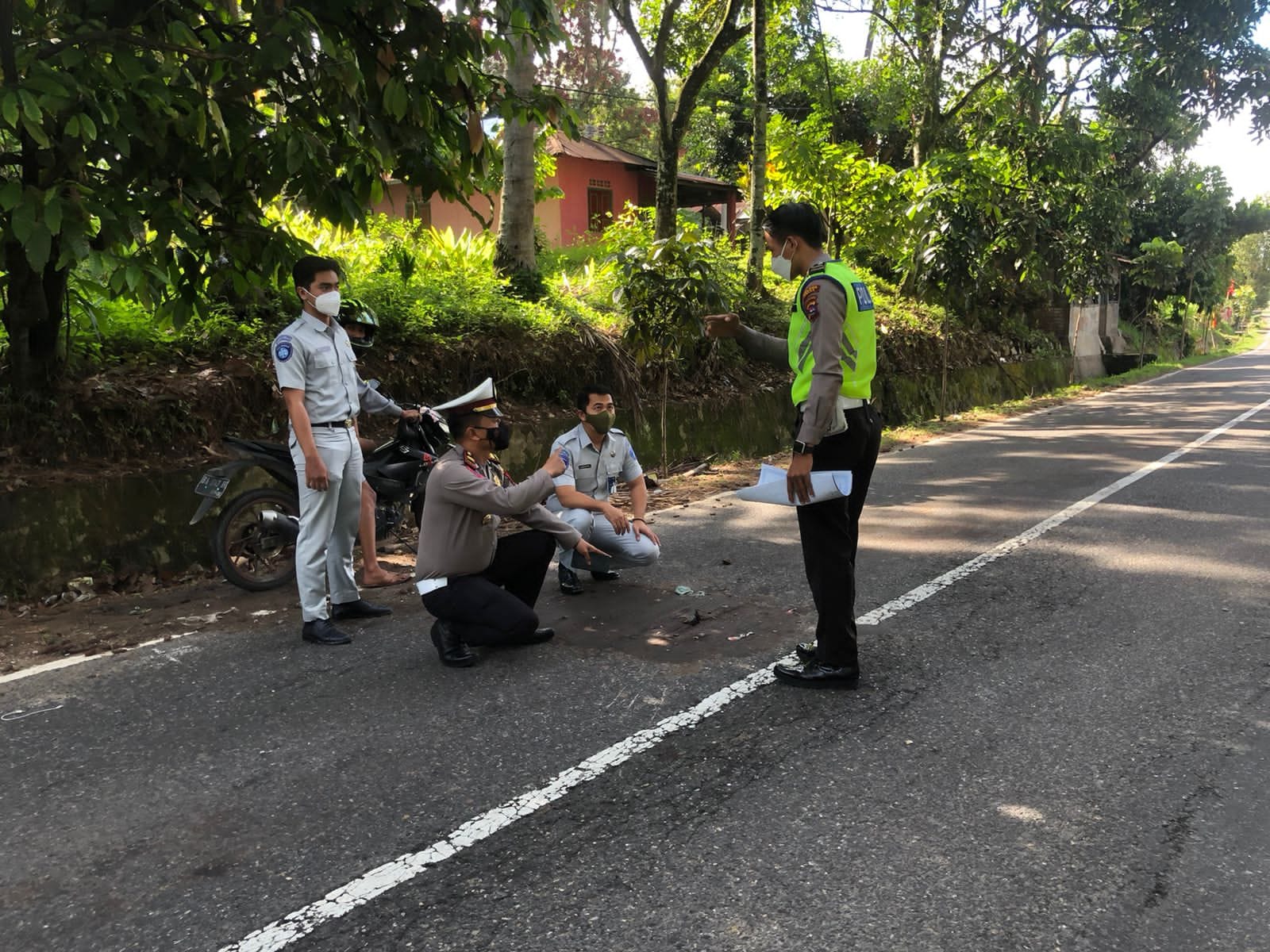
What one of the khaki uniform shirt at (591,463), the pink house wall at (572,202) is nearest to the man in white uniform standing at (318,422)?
the khaki uniform shirt at (591,463)

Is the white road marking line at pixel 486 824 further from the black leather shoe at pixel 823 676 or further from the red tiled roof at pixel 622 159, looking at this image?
the red tiled roof at pixel 622 159

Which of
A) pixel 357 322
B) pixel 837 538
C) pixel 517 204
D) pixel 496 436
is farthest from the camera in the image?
pixel 517 204

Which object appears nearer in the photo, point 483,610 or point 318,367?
point 483,610

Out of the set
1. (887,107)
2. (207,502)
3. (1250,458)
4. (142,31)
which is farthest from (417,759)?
(887,107)

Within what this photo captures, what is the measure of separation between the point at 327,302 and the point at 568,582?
211 centimetres

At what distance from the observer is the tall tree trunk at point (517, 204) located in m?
11.1

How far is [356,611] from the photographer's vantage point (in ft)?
18.0

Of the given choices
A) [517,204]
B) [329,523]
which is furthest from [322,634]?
[517,204]

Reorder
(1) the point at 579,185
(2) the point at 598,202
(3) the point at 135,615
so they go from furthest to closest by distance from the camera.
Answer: (2) the point at 598,202, (1) the point at 579,185, (3) the point at 135,615

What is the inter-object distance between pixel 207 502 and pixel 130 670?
4.82ft

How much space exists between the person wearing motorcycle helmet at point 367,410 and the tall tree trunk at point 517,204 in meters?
5.31

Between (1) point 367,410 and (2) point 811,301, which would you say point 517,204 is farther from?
(2) point 811,301

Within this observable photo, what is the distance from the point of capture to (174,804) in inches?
132

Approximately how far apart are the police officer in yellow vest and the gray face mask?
1626mm
